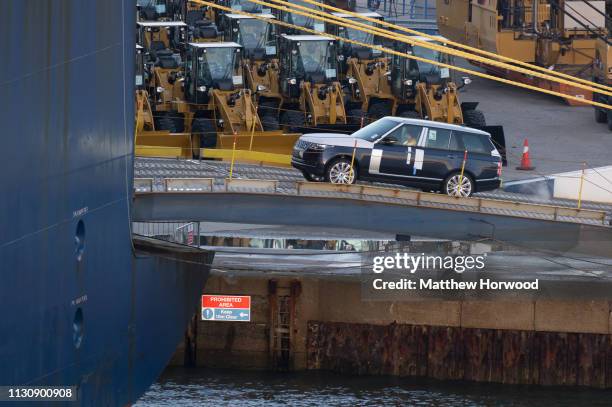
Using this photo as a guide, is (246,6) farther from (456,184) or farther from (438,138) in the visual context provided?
(456,184)

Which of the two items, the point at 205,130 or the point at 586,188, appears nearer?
the point at 586,188

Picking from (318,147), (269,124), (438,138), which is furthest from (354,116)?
(318,147)

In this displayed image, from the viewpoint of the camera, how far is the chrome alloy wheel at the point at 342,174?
1119 inches

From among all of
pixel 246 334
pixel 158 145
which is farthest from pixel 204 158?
pixel 246 334

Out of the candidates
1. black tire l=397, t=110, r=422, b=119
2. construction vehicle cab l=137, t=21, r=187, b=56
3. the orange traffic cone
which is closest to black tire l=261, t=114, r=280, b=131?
black tire l=397, t=110, r=422, b=119

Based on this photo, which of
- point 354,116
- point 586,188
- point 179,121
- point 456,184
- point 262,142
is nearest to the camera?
point 456,184

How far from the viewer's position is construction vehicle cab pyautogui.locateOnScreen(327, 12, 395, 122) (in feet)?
138

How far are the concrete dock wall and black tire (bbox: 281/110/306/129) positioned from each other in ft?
29.9

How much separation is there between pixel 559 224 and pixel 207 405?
630 centimetres

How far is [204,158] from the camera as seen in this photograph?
1371 inches

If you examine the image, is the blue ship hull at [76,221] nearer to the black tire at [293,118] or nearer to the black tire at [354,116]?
the black tire at [293,118]

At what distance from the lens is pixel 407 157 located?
2872 cm

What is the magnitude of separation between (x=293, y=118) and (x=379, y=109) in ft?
9.37

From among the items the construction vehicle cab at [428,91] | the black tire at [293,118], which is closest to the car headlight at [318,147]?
the black tire at [293,118]
